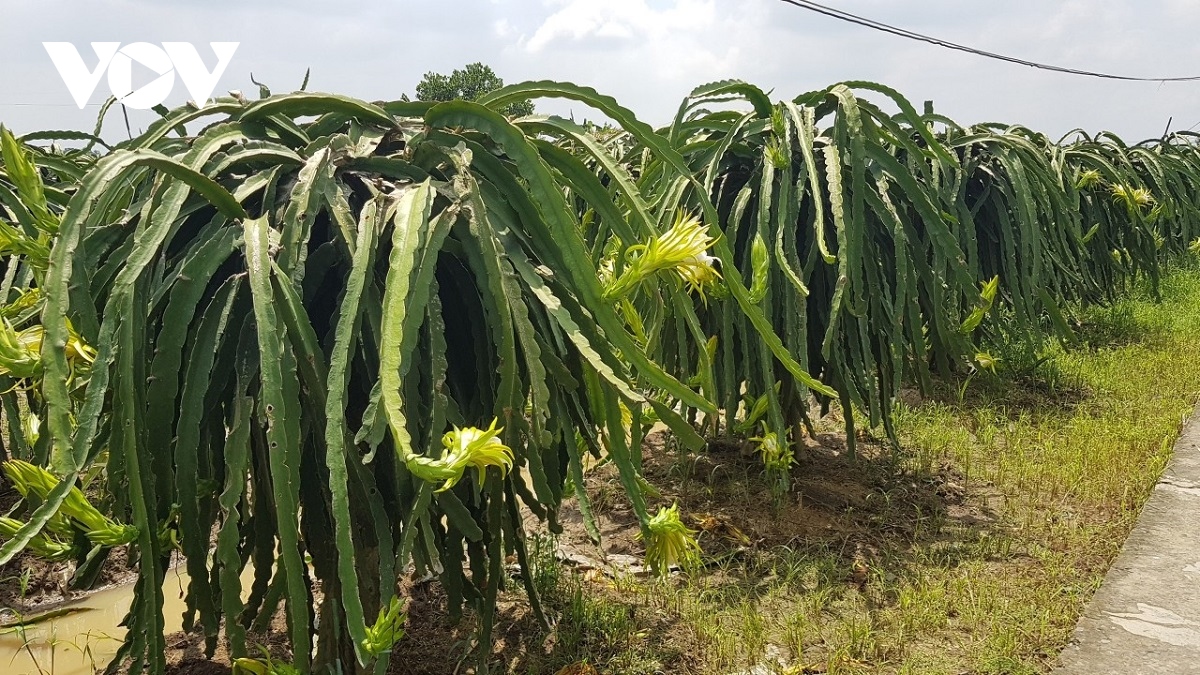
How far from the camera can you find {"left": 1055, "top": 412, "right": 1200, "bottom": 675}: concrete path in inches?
95.0

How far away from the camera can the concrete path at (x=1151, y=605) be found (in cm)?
241

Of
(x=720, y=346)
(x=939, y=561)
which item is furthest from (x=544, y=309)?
(x=939, y=561)

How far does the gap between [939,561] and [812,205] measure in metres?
1.35

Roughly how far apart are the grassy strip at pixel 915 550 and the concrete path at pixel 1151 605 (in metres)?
0.06

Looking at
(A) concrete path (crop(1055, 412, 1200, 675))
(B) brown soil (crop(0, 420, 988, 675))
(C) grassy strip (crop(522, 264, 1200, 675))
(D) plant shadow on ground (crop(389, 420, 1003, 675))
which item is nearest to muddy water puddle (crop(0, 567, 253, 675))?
(B) brown soil (crop(0, 420, 988, 675))

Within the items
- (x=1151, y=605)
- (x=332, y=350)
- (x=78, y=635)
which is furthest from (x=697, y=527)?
(x=78, y=635)

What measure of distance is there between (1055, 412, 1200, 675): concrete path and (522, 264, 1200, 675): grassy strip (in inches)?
2.4

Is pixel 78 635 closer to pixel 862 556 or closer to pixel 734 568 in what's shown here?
pixel 734 568

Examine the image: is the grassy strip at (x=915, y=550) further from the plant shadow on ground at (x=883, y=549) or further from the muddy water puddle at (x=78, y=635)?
the muddy water puddle at (x=78, y=635)

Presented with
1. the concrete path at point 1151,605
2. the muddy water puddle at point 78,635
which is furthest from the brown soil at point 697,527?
the concrete path at point 1151,605

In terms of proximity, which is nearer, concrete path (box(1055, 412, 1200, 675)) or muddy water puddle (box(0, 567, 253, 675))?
concrete path (box(1055, 412, 1200, 675))

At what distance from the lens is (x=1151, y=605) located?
2.70m

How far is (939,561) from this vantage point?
3.08 metres

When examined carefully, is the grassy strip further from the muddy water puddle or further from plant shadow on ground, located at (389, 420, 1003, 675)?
the muddy water puddle
